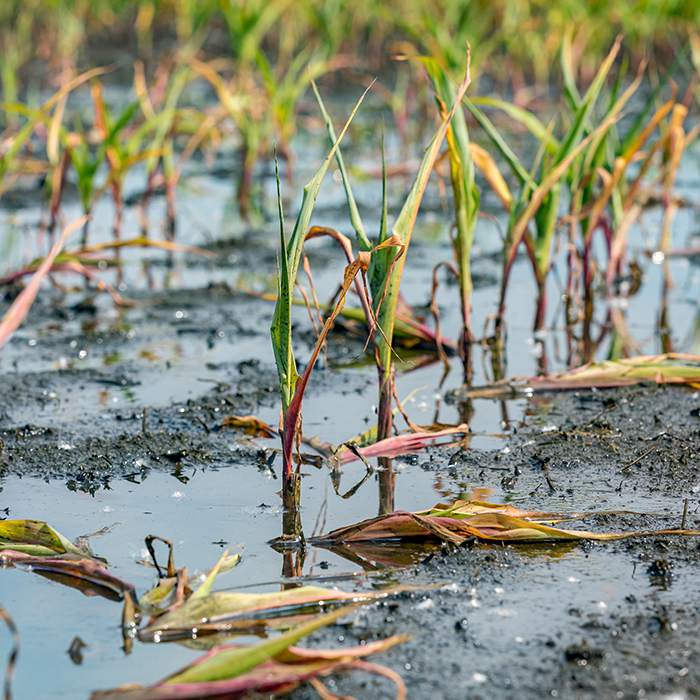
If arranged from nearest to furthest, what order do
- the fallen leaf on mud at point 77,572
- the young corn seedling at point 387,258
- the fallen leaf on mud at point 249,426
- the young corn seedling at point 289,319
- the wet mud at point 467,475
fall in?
the wet mud at point 467,475 < the fallen leaf on mud at point 77,572 < the young corn seedling at point 289,319 < the young corn seedling at point 387,258 < the fallen leaf on mud at point 249,426

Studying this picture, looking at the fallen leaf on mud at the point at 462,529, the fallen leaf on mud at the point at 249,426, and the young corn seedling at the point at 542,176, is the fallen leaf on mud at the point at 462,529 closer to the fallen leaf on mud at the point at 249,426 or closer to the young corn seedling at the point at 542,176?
the fallen leaf on mud at the point at 249,426

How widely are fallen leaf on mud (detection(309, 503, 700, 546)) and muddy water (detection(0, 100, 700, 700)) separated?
1.3 inches

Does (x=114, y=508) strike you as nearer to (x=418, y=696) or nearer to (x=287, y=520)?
(x=287, y=520)

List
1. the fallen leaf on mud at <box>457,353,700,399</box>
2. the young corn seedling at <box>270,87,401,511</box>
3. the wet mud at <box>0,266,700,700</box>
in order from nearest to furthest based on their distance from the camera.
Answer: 1. the wet mud at <box>0,266,700,700</box>
2. the young corn seedling at <box>270,87,401,511</box>
3. the fallen leaf on mud at <box>457,353,700,399</box>

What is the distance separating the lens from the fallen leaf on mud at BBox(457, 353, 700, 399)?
117 inches

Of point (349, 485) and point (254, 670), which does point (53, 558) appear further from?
point (349, 485)

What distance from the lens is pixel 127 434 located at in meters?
2.67

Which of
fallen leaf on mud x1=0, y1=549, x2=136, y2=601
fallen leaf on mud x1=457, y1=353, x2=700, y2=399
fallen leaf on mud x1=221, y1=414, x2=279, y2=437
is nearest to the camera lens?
fallen leaf on mud x1=0, y1=549, x2=136, y2=601

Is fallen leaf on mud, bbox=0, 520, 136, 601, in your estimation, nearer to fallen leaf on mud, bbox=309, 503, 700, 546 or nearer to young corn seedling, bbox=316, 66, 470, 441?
fallen leaf on mud, bbox=309, 503, 700, 546

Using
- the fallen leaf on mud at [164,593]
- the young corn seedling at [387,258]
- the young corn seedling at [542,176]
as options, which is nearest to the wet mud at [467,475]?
the fallen leaf on mud at [164,593]

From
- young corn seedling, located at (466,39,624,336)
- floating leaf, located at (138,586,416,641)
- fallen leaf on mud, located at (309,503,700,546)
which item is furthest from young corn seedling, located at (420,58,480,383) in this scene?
floating leaf, located at (138,586,416,641)

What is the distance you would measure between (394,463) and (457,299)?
5.88 ft

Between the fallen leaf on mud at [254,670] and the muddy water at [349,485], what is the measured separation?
0.26 ft

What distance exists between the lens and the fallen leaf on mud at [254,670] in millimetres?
1437
